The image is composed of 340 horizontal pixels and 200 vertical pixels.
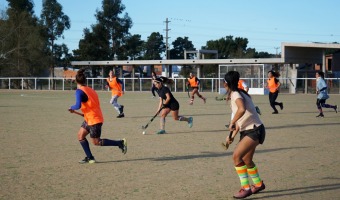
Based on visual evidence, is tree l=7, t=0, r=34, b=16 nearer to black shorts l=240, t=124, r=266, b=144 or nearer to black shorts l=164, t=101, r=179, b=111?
black shorts l=164, t=101, r=179, b=111

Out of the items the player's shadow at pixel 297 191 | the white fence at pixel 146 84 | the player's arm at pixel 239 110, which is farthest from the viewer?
the white fence at pixel 146 84

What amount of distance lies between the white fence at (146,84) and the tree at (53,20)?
10.5 m

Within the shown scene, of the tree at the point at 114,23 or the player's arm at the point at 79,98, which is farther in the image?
the tree at the point at 114,23

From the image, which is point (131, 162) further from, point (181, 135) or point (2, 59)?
point (2, 59)

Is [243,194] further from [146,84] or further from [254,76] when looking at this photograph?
[146,84]

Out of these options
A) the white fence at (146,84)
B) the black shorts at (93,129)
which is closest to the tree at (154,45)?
the white fence at (146,84)

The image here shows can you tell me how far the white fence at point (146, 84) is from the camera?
4456cm

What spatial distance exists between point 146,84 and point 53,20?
24.5 meters

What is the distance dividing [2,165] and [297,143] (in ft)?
22.1

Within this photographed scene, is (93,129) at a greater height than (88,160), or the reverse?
(93,129)

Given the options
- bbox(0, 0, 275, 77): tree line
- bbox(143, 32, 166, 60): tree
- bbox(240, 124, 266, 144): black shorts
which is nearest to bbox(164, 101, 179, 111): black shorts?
bbox(240, 124, 266, 144): black shorts

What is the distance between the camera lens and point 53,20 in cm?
7012

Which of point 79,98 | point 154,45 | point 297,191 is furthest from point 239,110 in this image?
point 154,45

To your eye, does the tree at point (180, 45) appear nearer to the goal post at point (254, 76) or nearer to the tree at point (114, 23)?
the tree at point (114, 23)
